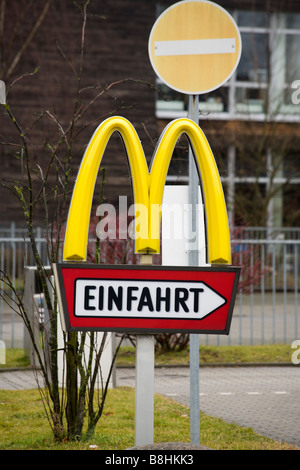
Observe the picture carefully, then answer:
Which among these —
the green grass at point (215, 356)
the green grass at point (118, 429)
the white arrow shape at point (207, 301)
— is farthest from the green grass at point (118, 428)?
the white arrow shape at point (207, 301)

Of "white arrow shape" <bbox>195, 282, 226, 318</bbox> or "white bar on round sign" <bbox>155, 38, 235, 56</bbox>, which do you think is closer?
"white arrow shape" <bbox>195, 282, 226, 318</bbox>

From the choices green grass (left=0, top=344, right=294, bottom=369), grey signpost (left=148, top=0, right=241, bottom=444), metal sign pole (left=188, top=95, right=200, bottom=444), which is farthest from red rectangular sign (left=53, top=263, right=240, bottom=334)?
green grass (left=0, top=344, right=294, bottom=369)

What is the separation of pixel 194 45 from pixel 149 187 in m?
1.15

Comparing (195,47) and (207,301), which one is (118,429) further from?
(195,47)

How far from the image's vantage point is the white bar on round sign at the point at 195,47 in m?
5.01

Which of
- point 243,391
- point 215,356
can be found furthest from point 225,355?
point 243,391

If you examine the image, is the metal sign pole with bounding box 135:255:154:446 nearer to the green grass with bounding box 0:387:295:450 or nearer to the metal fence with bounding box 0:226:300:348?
the green grass with bounding box 0:387:295:450

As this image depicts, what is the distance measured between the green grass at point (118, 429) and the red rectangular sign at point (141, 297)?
6.92ft

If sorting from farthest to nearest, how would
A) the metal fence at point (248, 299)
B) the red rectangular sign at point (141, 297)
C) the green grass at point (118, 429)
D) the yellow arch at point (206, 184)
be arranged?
the metal fence at point (248, 299), the green grass at point (118, 429), the yellow arch at point (206, 184), the red rectangular sign at point (141, 297)

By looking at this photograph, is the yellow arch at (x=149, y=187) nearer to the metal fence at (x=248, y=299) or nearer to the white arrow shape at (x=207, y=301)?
the white arrow shape at (x=207, y=301)

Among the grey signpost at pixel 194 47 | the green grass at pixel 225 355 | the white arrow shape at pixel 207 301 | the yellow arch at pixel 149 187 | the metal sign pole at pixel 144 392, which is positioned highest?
the grey signpost at pixel 194 47

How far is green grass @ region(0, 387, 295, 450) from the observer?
20.3 ft

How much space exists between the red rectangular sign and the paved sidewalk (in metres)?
2.72
